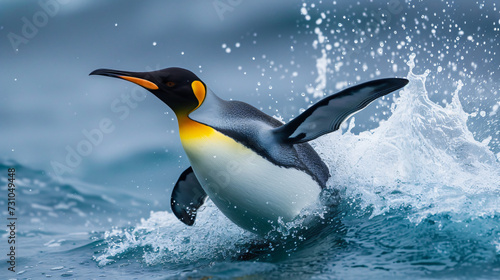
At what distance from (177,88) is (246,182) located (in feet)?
2.36

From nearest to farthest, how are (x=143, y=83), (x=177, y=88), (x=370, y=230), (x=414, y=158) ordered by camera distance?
(x=143, y=83), (x=177, y=88), (x=370, y=230), (x=414, y=158)

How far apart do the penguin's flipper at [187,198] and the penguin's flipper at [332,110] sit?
0.89 metres

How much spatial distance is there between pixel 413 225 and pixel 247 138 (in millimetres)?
1146

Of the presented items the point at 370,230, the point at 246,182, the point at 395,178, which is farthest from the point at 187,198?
the point at 395,178

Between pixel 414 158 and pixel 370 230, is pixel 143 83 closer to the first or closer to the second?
pixel 370 230

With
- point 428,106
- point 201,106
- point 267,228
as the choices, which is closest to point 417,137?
point 428,106

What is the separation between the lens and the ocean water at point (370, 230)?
273 cm

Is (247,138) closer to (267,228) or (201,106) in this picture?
(201,106)

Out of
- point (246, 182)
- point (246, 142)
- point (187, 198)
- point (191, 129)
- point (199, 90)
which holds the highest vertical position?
point (199, 90)

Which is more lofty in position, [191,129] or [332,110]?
[191,129]

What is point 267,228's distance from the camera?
3.38m

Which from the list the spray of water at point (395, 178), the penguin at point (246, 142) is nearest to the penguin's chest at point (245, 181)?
the penguin at point (246, 142)

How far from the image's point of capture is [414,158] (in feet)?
13.7

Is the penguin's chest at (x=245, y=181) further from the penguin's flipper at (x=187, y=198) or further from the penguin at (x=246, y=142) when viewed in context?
the penguin's flipper at (x=187, y=198)
